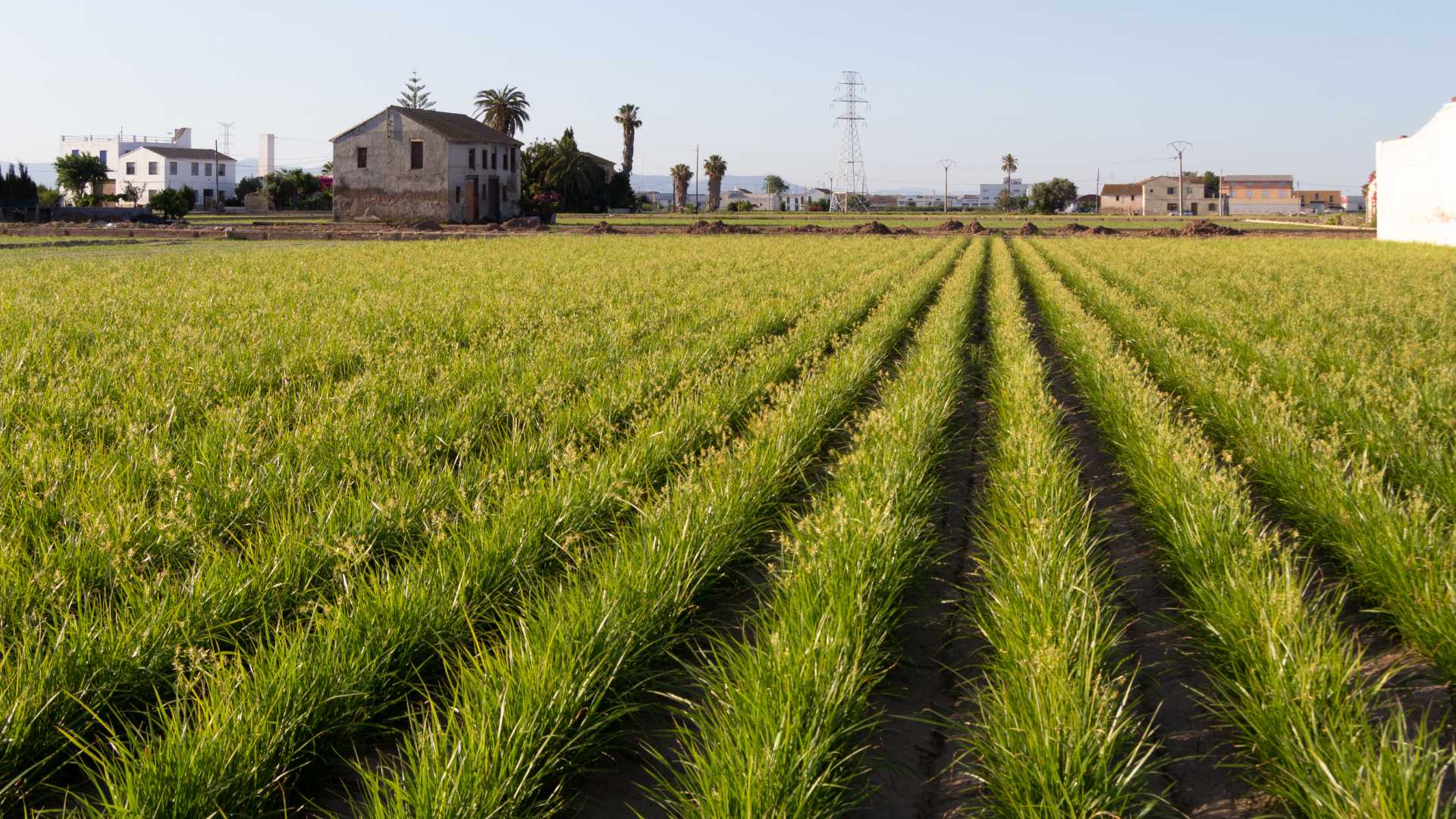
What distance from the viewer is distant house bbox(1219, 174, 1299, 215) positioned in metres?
168

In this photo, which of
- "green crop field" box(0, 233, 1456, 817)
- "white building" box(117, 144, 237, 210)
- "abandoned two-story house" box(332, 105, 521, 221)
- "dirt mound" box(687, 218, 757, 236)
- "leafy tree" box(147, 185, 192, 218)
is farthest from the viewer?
"white building" box(117, 144, 237, 210)

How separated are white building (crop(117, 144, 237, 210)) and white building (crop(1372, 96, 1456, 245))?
111 m

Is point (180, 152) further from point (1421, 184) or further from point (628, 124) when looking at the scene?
point (1421, 184)

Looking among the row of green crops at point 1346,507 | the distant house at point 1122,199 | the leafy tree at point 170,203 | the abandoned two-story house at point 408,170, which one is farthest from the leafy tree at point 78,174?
the distant house at point 1122,199

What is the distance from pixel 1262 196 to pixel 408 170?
153 metres

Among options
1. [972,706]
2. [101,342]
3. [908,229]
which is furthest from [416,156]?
[972,706]

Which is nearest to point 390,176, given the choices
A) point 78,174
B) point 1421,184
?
point 78,174

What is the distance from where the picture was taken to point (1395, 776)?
2885 mm

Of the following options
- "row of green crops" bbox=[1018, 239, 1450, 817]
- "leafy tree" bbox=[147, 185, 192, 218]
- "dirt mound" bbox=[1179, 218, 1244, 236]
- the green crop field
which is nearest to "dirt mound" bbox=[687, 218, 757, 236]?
"dirt mound" bbox=[1179, 218, 1244, 236]

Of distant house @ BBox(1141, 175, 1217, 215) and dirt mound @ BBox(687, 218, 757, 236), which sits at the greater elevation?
distant house @ BBox(1141, 175, 1217, 215)

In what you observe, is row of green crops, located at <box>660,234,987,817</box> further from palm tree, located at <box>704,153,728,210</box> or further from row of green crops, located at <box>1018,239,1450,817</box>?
palm tree, located at <box>704,153,728,210</box>

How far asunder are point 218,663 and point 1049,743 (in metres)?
2.72

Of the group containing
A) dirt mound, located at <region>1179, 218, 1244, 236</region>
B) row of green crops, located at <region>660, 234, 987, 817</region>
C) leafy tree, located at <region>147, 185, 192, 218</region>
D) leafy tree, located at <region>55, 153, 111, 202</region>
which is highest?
leafy tree, located at <region>55, 153, 111, 202</region>

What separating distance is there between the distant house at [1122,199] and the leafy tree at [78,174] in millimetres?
136470
